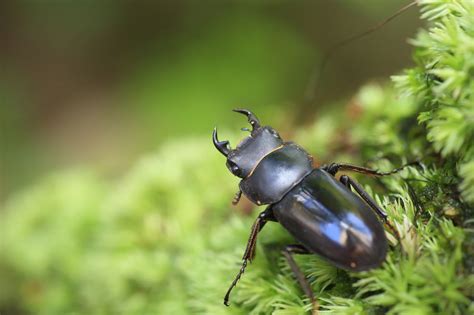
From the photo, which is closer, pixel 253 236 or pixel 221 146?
pixel 253 236

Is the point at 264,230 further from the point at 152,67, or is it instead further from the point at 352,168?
the point at 152,67

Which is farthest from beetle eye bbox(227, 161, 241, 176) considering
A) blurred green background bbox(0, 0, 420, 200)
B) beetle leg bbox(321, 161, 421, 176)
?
blurred green background bbox(0, 0, 420, 200)

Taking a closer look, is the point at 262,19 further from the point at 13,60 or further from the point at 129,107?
the point at 13,60

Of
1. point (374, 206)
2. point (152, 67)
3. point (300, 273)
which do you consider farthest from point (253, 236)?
point (152, 67)

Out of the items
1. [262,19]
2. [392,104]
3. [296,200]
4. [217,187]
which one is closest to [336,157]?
[392,104]

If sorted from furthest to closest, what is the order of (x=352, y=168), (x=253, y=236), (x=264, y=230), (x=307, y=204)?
(x=264, y=230) → (x=352, y=168) → (x=253, y=236) → (x=307, y=204)

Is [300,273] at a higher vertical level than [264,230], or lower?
lower

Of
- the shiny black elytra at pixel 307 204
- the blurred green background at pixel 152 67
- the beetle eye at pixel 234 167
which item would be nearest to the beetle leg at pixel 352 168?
the shiny black elytra at pixel 307 204

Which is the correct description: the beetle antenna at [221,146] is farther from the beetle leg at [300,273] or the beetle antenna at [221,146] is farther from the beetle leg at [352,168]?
the beetle leg at [300,273]

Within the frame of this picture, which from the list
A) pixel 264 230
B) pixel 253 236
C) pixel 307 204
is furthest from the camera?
pixel 264 230
